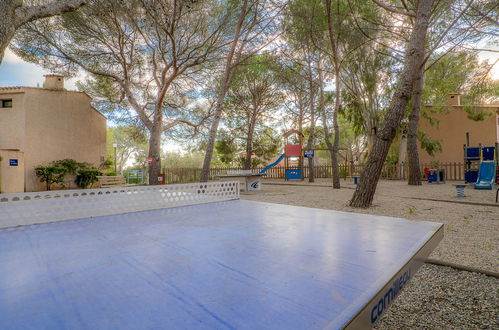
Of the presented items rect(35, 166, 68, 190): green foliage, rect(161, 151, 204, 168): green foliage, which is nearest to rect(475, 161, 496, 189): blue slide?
rect(35, 166, 68, 190): green foliage

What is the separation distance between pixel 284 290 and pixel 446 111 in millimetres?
18711

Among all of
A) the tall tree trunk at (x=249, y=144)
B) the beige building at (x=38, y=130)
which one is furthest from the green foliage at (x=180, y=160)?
the beige building at (x=38, y=130)

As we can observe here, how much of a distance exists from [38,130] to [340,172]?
17637 millimetres

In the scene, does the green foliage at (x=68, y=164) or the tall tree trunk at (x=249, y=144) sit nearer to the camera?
the green foliage at (x=68, y=164)

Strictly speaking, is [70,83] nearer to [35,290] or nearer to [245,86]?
[245,86]

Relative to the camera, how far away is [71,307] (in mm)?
1225

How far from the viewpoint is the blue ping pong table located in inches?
44.2

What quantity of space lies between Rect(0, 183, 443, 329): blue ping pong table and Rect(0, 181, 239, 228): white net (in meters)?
0.56

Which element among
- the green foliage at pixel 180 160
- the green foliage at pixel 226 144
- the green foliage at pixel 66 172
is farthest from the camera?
the green foliage at pixel 180 160

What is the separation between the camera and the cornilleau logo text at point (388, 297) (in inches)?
48.6

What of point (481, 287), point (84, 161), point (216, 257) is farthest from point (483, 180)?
point (84, 161)

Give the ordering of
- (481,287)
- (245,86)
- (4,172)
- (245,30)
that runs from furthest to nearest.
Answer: (245,86)
(4,172)
(245,30)
(481,287)

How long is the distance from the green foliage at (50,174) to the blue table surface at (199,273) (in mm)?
9848

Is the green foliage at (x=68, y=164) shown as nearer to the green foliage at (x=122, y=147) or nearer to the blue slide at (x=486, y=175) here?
the green foliage at (x=122, y=147)
